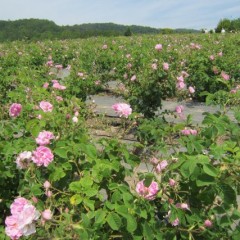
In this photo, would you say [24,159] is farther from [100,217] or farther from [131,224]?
[131,224]

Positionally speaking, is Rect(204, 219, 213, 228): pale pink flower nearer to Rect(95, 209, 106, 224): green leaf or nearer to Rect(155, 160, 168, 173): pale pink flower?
Rect(155, 160, 168, 173): pale pink flower

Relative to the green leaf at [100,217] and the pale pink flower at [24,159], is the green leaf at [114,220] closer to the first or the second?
the green leaf at [100,217]

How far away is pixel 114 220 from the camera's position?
1.35m

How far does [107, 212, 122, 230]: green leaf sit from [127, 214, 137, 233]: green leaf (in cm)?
3

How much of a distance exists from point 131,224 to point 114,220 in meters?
0.06

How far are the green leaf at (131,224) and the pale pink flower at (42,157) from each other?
40 centimetres

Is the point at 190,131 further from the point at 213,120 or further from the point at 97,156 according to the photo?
the point at 97,156

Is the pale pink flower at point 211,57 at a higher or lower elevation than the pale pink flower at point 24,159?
lower

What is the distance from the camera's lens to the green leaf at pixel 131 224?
1340 millimetres

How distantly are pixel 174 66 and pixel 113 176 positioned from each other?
179 inches

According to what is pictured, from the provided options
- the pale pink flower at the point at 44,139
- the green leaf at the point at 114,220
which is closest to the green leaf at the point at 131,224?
the green leaf at the point at 114,220

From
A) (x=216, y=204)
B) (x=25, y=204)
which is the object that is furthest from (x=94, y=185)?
(x=216, y=204)

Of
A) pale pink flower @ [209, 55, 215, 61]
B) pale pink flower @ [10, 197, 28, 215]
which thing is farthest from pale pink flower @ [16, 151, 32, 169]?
pale pink flower @ [209, 55, 215, 61]

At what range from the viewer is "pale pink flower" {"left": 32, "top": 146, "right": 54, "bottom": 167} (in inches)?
58.2
